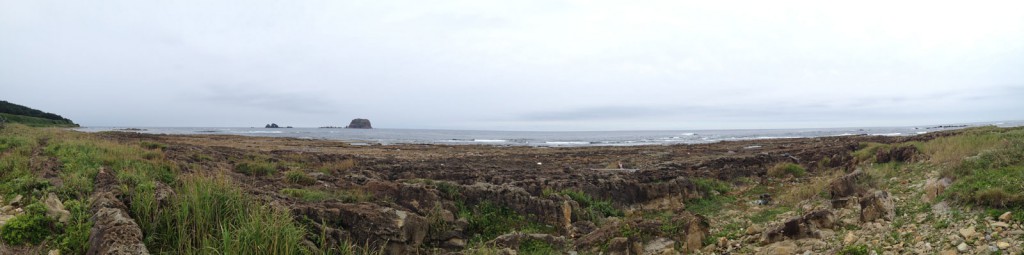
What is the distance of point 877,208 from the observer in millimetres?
8492

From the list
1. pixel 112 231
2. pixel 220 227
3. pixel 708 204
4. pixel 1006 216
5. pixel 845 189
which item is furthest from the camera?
pixel 708 204

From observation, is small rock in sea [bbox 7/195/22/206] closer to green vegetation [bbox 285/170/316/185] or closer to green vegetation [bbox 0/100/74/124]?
green vegetation [bbox 285/170/316/185]

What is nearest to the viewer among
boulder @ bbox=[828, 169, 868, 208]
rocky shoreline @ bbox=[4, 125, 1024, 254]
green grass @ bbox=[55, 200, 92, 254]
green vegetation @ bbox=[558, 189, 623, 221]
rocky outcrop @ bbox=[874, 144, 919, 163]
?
green grass @ bbox=[55, 200, 92, 254]

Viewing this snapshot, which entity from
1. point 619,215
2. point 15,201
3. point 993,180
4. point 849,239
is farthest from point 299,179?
point 993,180

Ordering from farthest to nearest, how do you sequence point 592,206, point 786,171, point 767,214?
point 786,171
point 592,206
point 767,214

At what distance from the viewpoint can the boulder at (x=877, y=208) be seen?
8.41 metres

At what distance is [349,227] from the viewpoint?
8.52 m

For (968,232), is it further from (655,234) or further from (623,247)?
(623,247)

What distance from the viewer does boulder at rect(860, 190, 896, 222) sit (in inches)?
331

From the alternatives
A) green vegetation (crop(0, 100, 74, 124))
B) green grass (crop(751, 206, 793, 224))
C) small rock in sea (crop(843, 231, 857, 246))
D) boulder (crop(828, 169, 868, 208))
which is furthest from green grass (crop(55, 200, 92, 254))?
green vegetation (crop(0, 100, 74, 124))

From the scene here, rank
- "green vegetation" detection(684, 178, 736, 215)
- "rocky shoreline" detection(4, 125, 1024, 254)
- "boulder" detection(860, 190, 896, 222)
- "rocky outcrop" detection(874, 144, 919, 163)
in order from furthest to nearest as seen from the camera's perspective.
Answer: "rocky outcrop" detection(874, 144, 919, 163) → "green vegetation" detection(684, 178, 736, 215) → "boulder" detection(860, 190, 896, 222) → "rocky shoreline" detection(4, 125, 1024, 254)

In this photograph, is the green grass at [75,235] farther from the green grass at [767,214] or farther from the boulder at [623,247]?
the green grass at [767,214]

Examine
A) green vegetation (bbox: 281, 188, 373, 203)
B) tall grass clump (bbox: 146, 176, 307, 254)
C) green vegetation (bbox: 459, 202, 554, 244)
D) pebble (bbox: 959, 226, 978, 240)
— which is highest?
tall grass clump (bbox: 146, 176, 307, 254)

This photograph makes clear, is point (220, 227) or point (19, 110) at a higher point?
point (19, 110)
